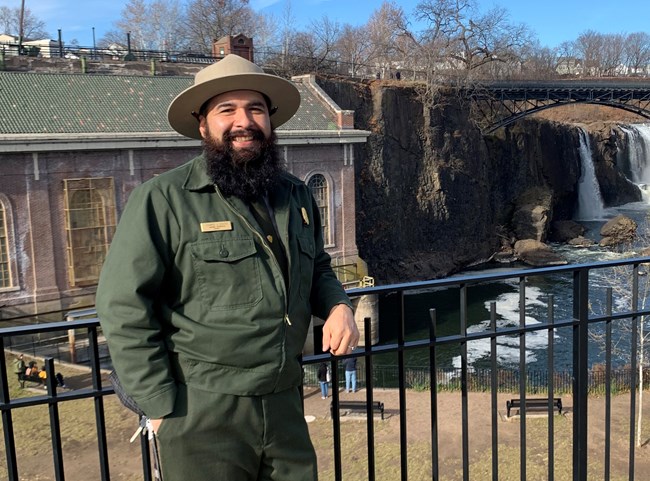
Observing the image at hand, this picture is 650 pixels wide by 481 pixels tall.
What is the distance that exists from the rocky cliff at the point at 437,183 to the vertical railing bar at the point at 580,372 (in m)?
30.1

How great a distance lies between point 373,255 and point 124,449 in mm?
24052

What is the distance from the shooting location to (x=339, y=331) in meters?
2.49

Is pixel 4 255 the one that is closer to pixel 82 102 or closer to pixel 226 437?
pixel 82 102

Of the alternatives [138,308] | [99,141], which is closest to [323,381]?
[99,141]

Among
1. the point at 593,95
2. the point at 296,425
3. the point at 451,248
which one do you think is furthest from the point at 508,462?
the point at 593,95

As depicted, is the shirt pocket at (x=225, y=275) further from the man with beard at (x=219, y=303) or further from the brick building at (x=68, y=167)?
the brick building at (x=68, y=167)

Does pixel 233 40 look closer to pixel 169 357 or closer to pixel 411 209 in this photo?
pixel 411 209

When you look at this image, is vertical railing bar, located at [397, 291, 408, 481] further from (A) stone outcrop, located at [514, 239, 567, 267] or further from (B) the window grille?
(A) stone outcrop, located at [514, 239, 567, 267]

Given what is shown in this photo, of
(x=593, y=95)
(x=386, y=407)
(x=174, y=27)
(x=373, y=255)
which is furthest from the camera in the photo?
(x=174, y=27)

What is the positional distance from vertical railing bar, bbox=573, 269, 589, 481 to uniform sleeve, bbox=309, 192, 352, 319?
1608 mm

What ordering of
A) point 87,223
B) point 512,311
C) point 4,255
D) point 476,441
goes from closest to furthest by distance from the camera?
point 476,441 → point 4,255 → point 87,223 → point 512,311

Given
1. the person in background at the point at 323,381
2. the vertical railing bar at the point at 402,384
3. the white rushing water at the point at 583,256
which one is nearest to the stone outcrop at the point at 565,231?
the white rushing water at the point at 583,256

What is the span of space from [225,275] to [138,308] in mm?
319

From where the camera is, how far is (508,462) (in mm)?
11977
